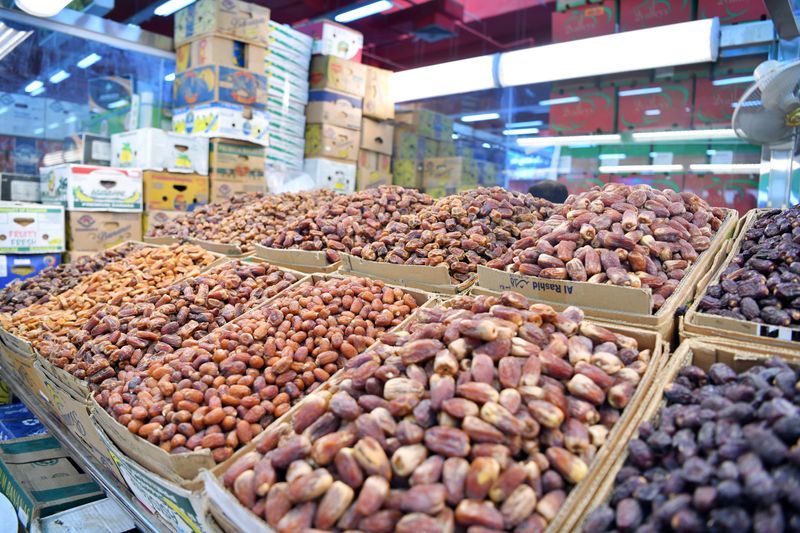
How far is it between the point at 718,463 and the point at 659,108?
4.23 metres

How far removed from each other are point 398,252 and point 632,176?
3335 mm

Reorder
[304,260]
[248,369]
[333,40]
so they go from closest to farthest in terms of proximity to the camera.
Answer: [248,369]
[304,260]
[333,40]

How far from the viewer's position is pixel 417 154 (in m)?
5.46

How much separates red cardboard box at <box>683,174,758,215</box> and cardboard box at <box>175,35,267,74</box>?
3.46 metres

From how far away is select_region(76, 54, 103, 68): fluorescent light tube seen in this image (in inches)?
174

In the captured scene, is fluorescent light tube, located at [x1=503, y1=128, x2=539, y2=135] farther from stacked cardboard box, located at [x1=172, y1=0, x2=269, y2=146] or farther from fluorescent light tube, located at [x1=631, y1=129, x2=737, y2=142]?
stacked cardboard box, located at [x1=172, y1=0, x2=269, y2=146]

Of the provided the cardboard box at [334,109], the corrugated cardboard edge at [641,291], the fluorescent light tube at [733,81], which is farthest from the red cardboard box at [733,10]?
the corrugated cardboard edge at [641,291]

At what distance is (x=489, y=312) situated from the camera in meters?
1.23

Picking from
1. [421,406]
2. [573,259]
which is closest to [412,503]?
[421,406]

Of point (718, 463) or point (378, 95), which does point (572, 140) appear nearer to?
point (378, 95)

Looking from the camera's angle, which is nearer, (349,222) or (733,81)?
(349,222)

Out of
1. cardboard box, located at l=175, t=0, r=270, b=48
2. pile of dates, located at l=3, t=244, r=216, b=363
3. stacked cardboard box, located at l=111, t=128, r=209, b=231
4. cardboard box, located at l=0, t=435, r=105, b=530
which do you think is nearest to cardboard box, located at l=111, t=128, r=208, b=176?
stacked cardboard box, located at l=111, t=128, r=209, b=231

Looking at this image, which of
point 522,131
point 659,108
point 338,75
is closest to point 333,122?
point 338,75

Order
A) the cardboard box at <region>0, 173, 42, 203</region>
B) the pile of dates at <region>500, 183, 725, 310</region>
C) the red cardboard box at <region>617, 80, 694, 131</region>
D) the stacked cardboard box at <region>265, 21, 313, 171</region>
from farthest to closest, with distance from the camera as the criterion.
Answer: the stacked cardboard box at <region>265, 21, 313, 171</region>, the red cardboard box at <region>617, 80, 694, 131</region>, the cardboard box at <region>0, 173, 42, 203</region>, the pile of dates at <region>500, 183, 725, 310</region>
